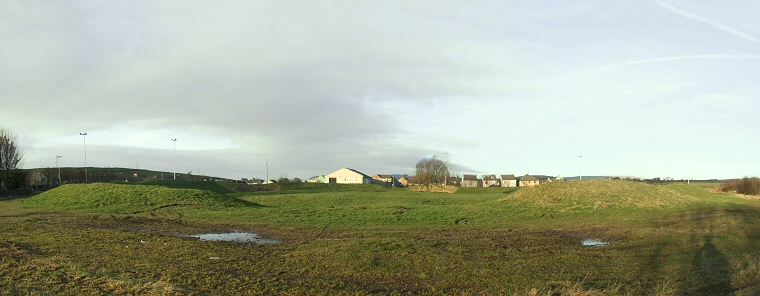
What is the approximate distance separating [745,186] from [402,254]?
77.3 m

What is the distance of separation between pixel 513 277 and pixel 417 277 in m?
2.33

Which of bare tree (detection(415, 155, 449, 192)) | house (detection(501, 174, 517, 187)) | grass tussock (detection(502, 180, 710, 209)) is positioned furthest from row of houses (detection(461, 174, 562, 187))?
grass tussock (detection(502, 180, 710, 209))

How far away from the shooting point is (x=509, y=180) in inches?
6009

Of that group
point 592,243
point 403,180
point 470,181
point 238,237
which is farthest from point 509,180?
point 238,237

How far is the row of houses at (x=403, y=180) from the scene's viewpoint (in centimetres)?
13488

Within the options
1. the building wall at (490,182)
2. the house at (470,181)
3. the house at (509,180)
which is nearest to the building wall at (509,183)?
the house at (509,180)

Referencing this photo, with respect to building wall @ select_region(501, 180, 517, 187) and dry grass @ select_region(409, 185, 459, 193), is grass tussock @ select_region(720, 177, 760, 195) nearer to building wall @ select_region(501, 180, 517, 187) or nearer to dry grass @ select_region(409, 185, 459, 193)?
dry grass @ select_region(409, 185, 459, 193)

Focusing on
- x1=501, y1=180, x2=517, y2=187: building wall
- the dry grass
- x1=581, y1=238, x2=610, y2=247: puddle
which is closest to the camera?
x1=581, y1=238, x2=610, y2=247: puddle

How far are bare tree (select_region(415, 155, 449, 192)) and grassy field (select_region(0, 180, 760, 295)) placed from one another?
168 ft

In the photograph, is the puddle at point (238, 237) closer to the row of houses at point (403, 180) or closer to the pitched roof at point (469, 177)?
the row of houses at point (403, 180)

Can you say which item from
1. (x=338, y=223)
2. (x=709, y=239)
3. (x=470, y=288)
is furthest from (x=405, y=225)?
(x=470, y=288)

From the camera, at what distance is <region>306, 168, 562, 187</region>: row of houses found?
135m

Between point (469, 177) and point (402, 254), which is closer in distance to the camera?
point (402, 254)

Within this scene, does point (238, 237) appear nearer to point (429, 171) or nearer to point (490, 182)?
point (429, 171)
